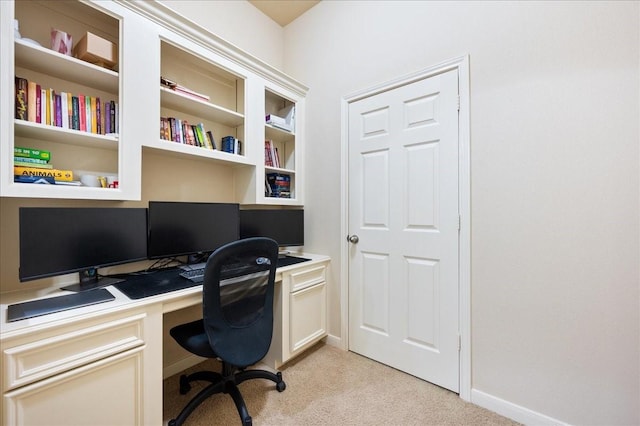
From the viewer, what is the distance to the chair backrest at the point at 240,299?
4.45 feet

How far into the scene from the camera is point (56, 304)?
45.4 inches

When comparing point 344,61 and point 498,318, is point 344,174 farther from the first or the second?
point 498,318

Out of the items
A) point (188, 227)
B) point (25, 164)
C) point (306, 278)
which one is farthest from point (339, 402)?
point (25, 164)

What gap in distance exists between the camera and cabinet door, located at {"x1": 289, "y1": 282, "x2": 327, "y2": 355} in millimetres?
2048

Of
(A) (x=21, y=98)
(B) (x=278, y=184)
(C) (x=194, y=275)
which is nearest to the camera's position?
(A) (x=21, y=98)

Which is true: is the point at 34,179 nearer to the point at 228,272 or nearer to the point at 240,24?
the point at 228,272

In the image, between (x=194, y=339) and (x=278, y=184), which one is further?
(x=278, y=184)

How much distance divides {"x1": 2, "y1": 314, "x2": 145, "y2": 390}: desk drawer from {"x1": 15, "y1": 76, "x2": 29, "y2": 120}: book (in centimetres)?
104

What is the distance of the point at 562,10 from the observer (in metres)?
1.43

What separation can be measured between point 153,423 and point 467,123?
2.41 metres

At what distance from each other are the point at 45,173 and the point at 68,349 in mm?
860

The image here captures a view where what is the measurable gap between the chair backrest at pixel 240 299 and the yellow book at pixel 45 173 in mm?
892

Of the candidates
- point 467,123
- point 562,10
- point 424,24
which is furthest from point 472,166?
point 424,24

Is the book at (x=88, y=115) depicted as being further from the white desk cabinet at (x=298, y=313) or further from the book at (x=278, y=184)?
the white desk cabinet at (x=298, y=313)
